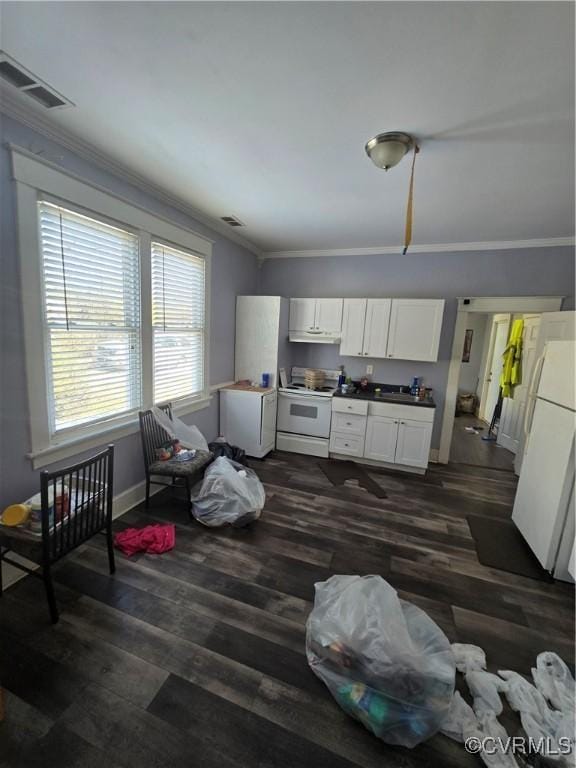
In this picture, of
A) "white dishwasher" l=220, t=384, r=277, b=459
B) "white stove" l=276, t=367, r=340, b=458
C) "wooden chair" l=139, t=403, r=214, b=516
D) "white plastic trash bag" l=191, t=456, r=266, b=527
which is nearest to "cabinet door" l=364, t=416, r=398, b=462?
"white stove" l=276, t=367, r=340, b=458

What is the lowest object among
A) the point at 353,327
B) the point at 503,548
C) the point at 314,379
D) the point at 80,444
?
the point at 503,548

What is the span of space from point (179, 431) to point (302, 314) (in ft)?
7.24

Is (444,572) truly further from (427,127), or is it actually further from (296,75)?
(296,75)

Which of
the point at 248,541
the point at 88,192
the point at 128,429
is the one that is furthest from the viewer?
the point at 128,429

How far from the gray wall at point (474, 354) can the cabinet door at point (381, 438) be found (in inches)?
150

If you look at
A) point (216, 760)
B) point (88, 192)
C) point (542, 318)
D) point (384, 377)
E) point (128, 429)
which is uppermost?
point (88, 192)

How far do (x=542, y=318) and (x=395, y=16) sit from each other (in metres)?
3.62

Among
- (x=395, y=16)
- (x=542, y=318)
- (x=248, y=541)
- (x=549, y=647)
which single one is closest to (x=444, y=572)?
(x=549, y=647)

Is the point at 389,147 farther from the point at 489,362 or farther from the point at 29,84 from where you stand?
the point at 489,362

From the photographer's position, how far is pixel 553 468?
7.06 ft

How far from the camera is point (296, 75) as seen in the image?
4.50ft

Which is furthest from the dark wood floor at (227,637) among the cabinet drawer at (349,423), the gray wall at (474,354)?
the gray wall at (474,354)

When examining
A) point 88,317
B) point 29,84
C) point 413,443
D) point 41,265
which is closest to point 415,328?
point 413,443

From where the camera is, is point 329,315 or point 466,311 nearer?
point 466,311
